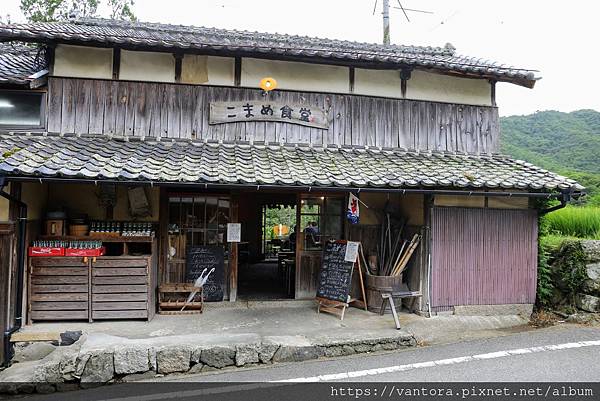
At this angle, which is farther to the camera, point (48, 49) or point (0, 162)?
point (48, 49)

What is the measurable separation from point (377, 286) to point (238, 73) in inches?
207

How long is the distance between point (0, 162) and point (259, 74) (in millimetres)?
4886

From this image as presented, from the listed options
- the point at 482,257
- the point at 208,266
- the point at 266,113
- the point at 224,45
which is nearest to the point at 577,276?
the point at 482,257

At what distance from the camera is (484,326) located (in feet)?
24.9

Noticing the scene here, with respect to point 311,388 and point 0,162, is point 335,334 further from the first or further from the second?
point 0,162

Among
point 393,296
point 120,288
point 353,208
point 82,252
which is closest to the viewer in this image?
point 82,252

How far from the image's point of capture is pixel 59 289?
703 centimetres

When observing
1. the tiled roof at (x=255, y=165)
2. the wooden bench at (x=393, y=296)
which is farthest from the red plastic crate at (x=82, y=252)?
the wooden bench at (x=393, y=296)

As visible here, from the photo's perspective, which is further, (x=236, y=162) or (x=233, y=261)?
(x=233, y=261)

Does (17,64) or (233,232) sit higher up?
(17,64)

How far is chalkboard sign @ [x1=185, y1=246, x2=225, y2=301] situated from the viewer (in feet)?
28.0

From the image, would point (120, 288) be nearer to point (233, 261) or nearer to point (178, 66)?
point (233, 261)

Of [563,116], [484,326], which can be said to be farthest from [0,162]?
[563,116]

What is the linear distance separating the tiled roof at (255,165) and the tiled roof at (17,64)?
1029 millimetres
